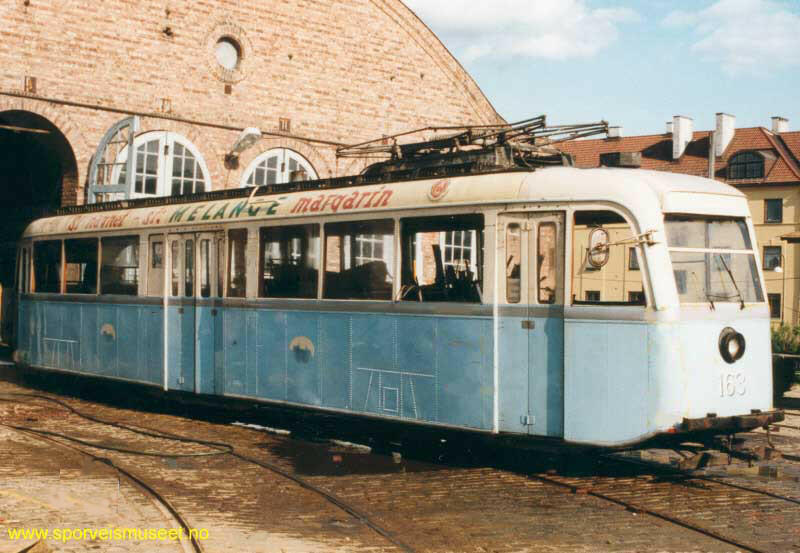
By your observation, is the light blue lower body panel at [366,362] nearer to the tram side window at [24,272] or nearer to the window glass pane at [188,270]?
the window glass pane at [188,270]

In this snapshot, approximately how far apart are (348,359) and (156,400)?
5667mm

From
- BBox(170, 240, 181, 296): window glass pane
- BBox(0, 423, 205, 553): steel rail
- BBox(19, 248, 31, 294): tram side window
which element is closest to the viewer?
BBox(0, 423, 205, 553): steel rail

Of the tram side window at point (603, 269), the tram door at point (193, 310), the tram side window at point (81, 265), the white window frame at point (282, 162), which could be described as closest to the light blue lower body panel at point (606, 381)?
the tram side window at point (603, 269)

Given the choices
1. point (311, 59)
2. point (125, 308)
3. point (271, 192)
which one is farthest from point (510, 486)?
point (311, 59)

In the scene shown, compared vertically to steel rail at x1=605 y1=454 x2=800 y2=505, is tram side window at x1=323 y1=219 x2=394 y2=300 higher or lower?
higher

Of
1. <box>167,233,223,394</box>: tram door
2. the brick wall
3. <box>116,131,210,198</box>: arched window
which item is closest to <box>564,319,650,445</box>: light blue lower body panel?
<box>167,233,223,394</box>: tram door

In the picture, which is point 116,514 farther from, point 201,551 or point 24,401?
point 24,401

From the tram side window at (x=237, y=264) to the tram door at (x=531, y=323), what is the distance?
396cm

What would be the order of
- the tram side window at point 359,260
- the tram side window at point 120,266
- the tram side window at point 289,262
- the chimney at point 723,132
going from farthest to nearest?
the chimney at point 723,132, the tram side window at point 120,266, the tram side window at point 289,262, the tram side window at point 359,260

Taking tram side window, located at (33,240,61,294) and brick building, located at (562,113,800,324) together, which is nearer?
tram side window, located at (33,240,61,294)

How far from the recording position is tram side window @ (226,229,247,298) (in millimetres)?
12336

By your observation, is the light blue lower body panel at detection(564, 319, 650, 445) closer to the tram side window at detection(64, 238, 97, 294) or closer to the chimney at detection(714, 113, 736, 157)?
the tram side window at detection(64, 238, 97, 294)

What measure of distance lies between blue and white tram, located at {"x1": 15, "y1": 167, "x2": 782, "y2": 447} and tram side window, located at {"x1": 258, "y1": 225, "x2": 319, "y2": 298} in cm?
2

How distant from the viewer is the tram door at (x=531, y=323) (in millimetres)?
9148
